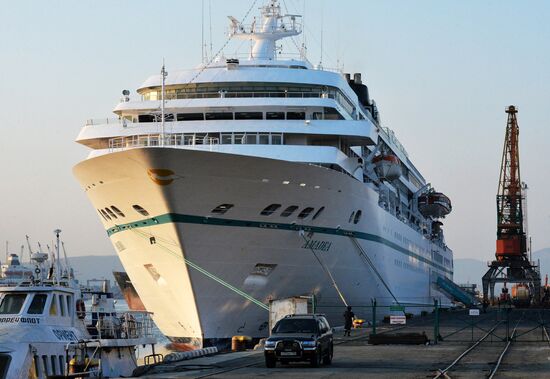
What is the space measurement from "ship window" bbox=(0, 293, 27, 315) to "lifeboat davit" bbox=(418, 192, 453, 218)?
1890 inches

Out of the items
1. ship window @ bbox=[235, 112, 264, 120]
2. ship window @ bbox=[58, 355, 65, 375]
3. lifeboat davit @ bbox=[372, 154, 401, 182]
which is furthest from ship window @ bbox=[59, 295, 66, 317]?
lifeboat davit @ bbox=[372, 154, 401, 182]

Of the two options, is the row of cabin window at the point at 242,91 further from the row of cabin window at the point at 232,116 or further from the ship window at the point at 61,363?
the ship window at the point at 61,363

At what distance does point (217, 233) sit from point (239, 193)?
1562mm

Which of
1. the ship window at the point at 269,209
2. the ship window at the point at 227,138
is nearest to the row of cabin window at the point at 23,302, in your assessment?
the ship window at the point at 269,209

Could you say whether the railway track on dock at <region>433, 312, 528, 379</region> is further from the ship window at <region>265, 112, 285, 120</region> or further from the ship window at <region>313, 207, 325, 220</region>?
the ship window at <region>265, 112, 285, 120</region>

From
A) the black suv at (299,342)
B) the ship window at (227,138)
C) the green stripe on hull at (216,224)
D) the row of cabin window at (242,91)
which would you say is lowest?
the black suv at (299,342)

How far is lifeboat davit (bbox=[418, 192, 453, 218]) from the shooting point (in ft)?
239

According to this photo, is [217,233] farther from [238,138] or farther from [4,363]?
[4,363]

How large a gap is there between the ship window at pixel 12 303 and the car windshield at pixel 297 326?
738 centimetres

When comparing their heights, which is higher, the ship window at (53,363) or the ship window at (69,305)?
the ship window at (69,305)

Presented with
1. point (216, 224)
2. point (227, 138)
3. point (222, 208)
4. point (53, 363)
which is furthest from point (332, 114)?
point (53, 363)

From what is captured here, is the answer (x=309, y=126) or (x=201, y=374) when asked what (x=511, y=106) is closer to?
(x=309, y=126)

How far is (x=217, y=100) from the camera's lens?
133ft

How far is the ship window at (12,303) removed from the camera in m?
27.5
